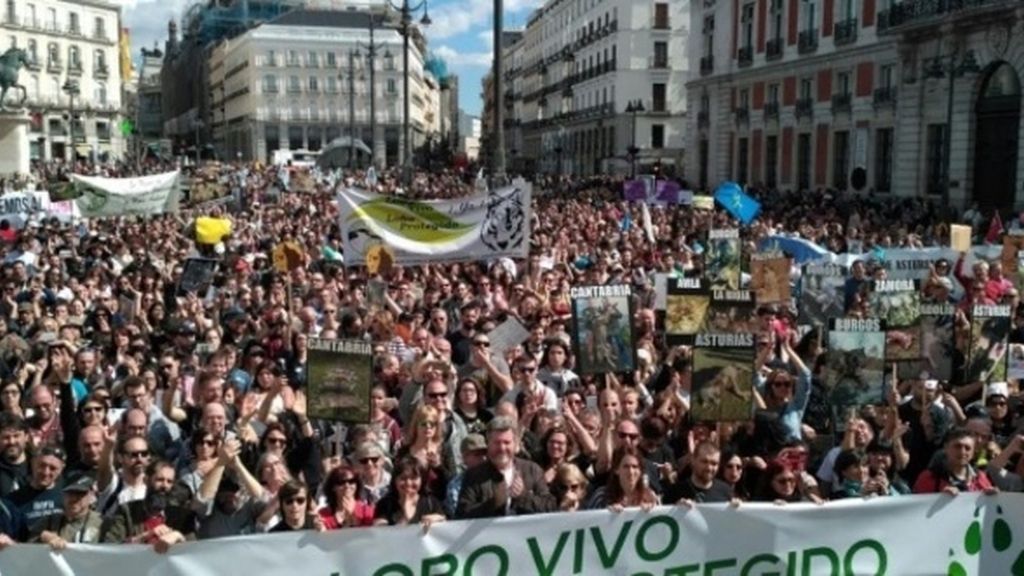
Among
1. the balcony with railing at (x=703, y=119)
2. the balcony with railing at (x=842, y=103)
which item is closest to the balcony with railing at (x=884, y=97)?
the balcony with railing at (x=842, y=103)

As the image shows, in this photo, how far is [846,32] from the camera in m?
36.4

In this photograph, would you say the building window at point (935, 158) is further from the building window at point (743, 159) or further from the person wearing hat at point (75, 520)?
the person wearing hat at point (75, 520)

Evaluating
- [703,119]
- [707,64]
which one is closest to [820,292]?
[707,64]

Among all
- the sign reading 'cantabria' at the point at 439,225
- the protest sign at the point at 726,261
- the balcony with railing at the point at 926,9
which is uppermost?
the balcony with railing at the point at 926,9

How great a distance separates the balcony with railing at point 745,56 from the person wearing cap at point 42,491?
135ft

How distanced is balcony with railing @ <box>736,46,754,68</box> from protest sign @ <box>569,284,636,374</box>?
38286 mm

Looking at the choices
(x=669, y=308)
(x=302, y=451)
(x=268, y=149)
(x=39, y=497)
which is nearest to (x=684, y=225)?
(x=669, y=308)

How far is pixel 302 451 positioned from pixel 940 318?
433 centimetres

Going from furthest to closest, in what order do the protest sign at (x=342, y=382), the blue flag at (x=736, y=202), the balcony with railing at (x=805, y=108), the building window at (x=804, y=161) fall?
the building window at (x=804, y=161) < the balcony with railing at (x=805, y=108) < the blue flag at (x=736, y=202) < the protest sign at (x=342, y=382)

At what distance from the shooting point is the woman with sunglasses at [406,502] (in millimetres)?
5352

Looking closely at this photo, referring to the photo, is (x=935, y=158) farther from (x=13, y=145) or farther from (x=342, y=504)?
(x=342, y=504)

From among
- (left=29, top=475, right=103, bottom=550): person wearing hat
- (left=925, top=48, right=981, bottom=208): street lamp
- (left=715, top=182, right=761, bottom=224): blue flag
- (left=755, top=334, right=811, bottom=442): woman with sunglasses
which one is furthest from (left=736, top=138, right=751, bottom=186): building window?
(left=29, top=475, right=103, bottom=550): person wearing hat

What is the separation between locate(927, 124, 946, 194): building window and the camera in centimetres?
3166

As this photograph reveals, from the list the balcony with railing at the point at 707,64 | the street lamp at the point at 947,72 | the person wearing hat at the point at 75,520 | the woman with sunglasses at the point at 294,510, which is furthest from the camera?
the balcony with railing at the point at 707,64
